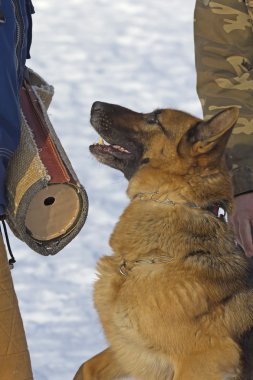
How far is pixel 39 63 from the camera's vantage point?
444 inches

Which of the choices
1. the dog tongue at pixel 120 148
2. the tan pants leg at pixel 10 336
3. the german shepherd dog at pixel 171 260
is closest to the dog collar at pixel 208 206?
the german shepherd dog at pixel 171 260

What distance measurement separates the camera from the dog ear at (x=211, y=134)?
490cm

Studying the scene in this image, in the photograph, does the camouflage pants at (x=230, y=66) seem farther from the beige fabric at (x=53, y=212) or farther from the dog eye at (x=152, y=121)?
the beige fabric at (x=53, y=212)

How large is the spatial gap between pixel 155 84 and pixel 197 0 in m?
5.36

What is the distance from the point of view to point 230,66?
5.35m

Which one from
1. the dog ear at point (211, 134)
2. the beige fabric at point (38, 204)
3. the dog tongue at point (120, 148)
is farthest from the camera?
the dog tongue at point (120, 148)

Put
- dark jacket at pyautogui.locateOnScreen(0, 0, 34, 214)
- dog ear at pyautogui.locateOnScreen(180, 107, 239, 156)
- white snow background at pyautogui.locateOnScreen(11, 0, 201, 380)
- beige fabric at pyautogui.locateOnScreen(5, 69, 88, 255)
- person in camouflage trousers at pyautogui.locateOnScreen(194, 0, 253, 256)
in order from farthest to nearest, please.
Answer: white snow background at pyautogui.locateOnScreen(11, 0, 201, 380) → person in camouflage trousers at pyautogui.locateOnScreen(194, 0, 253, 256) → dog ear at pyautogui.locateOnScreen(180, 107, 239, 156) → beige fabric at pyautogui.locateOnScreen(5, 69, 88, 255) → dark jacket at pyautogui.locateOnScreen(0, 0, 34, 214)

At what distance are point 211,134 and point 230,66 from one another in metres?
0.52

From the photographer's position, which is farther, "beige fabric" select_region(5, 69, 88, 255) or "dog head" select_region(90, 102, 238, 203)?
"dog head" select_region(90, 102, 238, 203)

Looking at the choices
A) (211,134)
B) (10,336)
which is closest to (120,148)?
(211,134)

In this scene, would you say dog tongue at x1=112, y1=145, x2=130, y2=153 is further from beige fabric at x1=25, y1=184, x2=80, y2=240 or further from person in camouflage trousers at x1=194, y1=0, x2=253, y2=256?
beige fabric at x1=25, y1=184, x2=80, y2=240

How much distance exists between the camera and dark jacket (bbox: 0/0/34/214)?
430 centimetres

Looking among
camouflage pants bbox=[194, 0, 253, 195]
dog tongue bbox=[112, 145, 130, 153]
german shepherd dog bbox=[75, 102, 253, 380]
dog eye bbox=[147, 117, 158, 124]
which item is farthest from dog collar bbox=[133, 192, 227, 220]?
dog eye bbox=[147, 117, 158, 124]

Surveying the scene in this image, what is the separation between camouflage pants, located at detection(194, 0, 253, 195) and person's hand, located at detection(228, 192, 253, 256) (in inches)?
2.1
